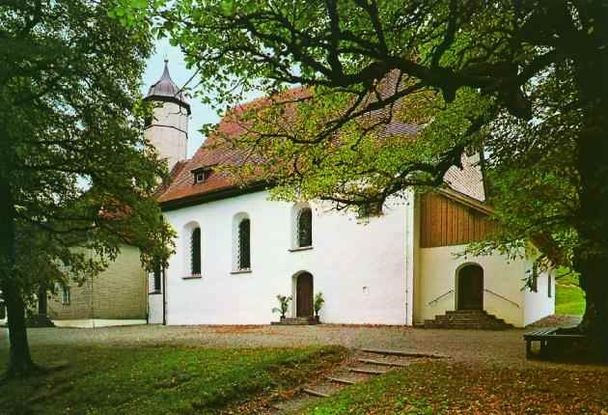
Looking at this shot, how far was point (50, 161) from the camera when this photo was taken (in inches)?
546

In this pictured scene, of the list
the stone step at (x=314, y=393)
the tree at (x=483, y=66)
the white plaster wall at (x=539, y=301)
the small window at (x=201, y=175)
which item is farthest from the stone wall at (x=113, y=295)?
the tree at (x=483, y=66)

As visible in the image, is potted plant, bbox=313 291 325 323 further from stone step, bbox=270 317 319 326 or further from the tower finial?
the tower finial

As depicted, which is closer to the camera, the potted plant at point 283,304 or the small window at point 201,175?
the potted plant at point 283,304

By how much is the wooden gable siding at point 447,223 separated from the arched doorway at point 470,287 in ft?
3.69

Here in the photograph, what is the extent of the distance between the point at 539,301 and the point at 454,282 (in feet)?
15.2

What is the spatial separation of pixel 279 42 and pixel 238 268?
18.9 meters

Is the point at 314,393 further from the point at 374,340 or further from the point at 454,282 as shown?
the point at 454,282

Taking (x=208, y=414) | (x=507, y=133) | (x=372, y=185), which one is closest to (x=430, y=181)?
(x=372, y=185)

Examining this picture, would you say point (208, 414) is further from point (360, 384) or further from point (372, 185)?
point (372, 185)

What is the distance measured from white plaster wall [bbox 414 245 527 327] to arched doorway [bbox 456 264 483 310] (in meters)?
0.31

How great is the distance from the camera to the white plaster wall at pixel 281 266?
21.0 meters

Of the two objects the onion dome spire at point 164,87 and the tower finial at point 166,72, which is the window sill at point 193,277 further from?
the tower finial at point 166,72

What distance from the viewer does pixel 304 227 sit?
2430cm

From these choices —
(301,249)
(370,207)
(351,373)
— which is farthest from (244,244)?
(351,373)
